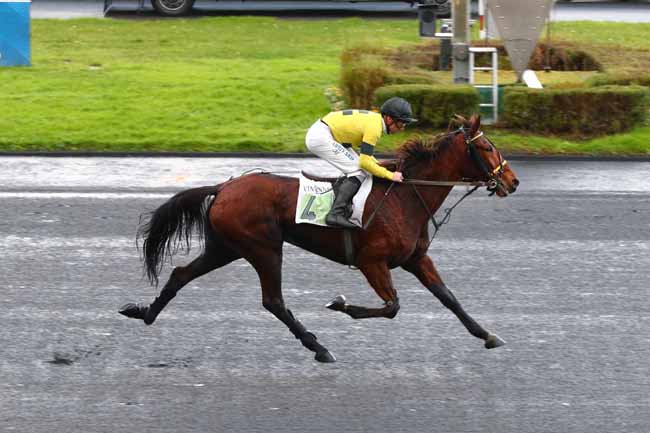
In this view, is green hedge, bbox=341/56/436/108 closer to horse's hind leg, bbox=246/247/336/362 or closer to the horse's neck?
the horse's neck

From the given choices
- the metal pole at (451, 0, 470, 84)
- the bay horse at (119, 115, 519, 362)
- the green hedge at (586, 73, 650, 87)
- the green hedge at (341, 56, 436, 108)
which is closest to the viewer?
the bay horse at (119, 115, 519, 362)

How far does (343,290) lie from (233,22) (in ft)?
53.0

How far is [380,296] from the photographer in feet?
27.5

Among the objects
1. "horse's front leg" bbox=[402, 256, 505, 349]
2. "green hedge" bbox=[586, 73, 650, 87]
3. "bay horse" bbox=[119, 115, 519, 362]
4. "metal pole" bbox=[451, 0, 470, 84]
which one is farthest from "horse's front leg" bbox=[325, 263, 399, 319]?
"green hedge" bbox=[586, 73, 650, 87]

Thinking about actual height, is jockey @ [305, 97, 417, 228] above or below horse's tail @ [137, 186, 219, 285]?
above

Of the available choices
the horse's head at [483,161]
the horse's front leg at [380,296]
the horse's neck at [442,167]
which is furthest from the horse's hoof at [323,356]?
the horse's head at [483,161]

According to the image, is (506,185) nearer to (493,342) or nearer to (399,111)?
(399,111)

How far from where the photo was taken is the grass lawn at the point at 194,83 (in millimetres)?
16688

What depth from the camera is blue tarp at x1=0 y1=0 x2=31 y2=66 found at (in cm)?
2000

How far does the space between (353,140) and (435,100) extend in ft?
27.9

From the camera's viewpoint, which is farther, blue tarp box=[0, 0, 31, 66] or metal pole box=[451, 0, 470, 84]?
blue tarp box=[0, 0, 31, 66]

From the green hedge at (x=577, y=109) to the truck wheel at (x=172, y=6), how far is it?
11.4 m

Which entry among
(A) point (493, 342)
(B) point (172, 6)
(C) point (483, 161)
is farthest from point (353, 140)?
(B) point (172, 6)

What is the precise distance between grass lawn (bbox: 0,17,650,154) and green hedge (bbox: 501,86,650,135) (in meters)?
0.34
